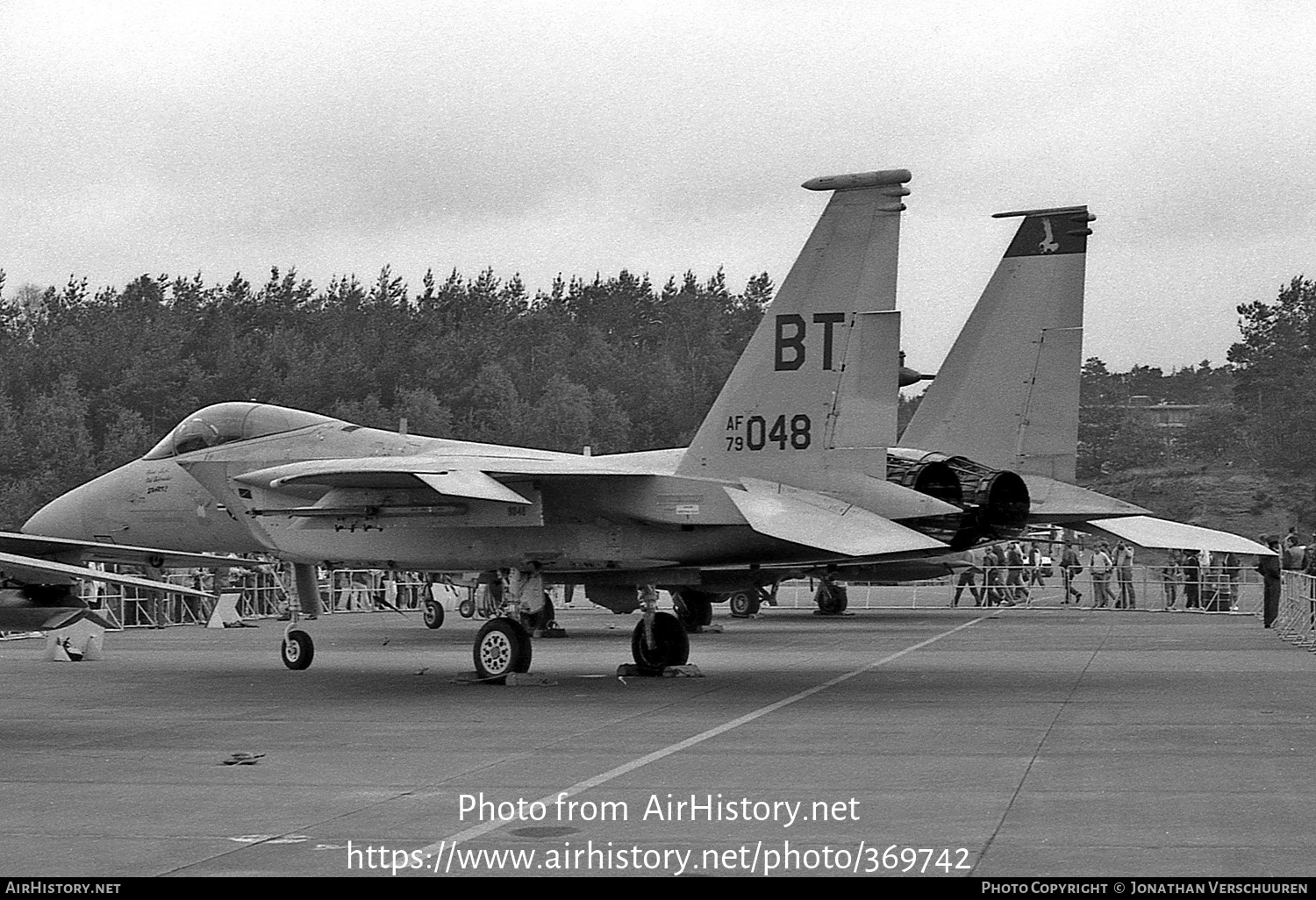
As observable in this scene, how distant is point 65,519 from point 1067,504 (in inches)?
477

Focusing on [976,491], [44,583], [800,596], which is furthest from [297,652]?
[800,596]

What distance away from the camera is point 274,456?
17.7 meters

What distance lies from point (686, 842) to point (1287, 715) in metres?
7.49

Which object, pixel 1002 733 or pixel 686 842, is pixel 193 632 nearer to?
pixel 1002 733

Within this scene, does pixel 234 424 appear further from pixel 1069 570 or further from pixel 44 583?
pixel 1069 570

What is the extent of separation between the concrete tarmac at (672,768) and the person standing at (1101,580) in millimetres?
16982

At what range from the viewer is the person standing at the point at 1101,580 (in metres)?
37.2

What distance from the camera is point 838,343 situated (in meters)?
15.2

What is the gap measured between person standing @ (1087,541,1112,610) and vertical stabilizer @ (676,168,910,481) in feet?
76.3

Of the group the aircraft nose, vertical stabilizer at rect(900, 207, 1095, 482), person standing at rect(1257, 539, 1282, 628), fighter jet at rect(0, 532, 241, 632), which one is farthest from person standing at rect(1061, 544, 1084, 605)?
fighter jet at rect(0, 532, 241, 632)

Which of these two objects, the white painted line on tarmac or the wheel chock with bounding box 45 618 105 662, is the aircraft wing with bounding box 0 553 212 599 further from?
the wheel chock with bounding box 45 618 105 662

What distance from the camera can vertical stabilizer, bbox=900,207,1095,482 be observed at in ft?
66.1
